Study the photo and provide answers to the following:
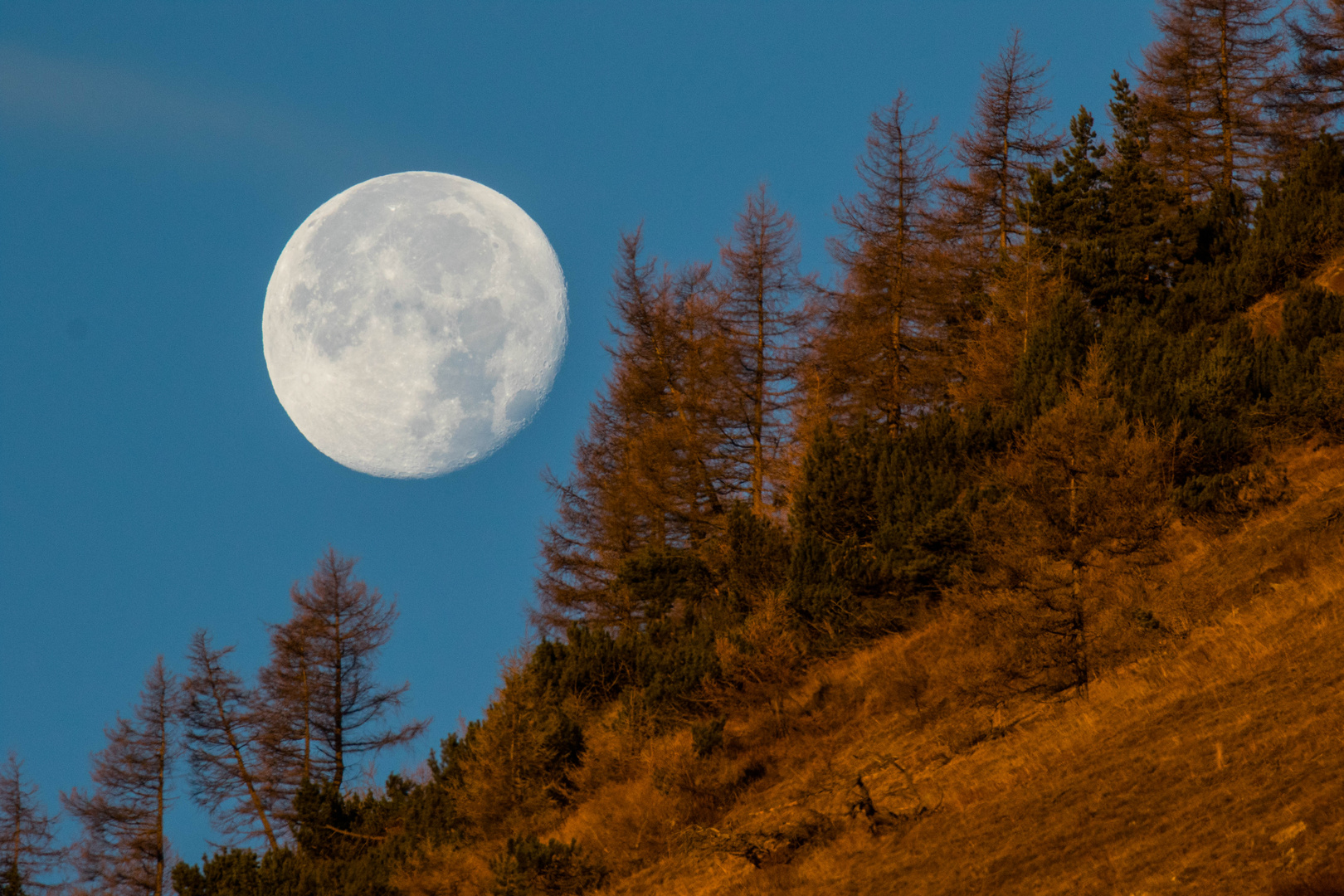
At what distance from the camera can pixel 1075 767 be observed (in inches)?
445

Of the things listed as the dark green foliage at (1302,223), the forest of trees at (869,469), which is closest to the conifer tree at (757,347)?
the forest of trees at (869,469)

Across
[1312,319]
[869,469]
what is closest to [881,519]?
[869,469]

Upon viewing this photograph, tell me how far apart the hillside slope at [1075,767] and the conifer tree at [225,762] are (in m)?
14.7

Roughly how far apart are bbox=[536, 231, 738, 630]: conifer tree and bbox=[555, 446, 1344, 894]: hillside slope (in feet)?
41.6

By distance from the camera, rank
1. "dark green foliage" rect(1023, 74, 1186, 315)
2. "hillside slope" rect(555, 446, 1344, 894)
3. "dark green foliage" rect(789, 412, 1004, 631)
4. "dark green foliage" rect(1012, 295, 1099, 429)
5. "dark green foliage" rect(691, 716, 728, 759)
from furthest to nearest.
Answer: "dark green foliage" rect(1023, 74, 1186, 315), "dark green foliage" rect(1012, 295, 1099, 429), "dark green foliage" rect(789, 412, 1004, 631), "dark green foliage" rect(691, 716, 728, 759), "hillside slope" rect(555, 446, 1344, 894)

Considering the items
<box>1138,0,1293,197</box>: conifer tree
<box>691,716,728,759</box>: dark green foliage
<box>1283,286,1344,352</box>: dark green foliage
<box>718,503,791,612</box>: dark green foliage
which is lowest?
<box>691,716,728,759</box>: dark green foliage

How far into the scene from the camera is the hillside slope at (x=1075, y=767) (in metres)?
8.41

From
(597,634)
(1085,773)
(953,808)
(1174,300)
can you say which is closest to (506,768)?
(597,634)

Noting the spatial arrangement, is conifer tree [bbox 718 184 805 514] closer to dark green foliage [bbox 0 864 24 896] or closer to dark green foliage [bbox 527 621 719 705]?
dark green foliage [bbox 527 621 719 705]

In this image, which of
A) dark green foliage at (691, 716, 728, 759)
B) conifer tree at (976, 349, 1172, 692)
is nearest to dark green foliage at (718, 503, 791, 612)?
dark green foliage at (691, 716, 728, 759)

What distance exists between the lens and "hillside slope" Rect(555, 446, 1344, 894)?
841 centimetres

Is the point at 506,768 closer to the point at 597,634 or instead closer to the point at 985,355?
the point at 597,634

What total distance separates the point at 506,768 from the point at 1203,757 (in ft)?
50.3

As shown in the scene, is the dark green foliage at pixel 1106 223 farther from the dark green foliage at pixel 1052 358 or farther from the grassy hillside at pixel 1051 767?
the grassy hillside at pixel 1051 767
